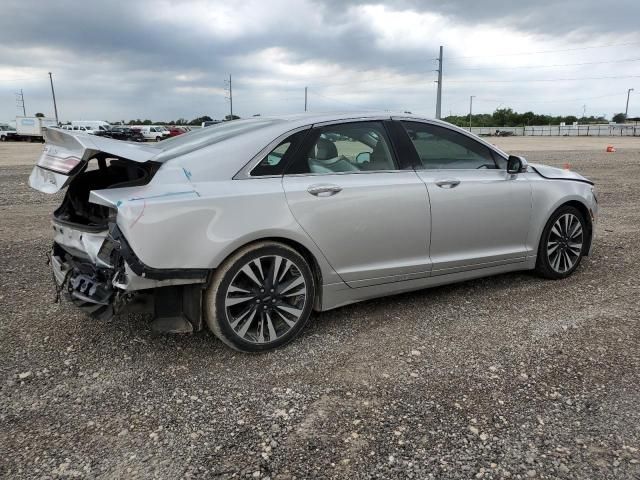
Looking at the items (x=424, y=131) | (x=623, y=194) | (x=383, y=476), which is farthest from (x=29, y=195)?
(x=623, y=194)

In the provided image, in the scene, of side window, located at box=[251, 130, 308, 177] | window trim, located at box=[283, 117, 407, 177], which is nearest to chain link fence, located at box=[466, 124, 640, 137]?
window trim, located at box=[283, 117, 407, 177]

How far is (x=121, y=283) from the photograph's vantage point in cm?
305

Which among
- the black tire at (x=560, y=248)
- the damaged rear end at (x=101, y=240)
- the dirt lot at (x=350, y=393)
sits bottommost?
the dirt lot at (x=350, y=393)

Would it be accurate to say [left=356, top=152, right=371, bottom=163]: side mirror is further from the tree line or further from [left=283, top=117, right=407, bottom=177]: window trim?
the tree line

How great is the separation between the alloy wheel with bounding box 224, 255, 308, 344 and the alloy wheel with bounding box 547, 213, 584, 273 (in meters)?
2.59

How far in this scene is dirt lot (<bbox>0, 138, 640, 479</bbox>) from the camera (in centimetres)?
246

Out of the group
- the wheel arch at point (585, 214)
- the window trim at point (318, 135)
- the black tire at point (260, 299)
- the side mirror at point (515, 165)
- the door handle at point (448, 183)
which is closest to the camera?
the black tire at point (260, 299)

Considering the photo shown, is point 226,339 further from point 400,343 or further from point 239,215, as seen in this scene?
point 400,343

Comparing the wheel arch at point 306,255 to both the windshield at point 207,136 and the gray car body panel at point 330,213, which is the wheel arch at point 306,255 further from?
the windshield at point 207,136

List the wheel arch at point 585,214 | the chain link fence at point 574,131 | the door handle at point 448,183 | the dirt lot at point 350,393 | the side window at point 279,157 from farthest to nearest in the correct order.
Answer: the chain link fence at point 574,131 < the wheel arch at point 585,214 < the door handle at point 448,183 < the side window at point 279,157 < the dirt lot at point 350,393

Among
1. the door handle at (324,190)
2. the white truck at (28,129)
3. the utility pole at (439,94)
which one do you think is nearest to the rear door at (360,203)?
the door handle at (324,190)

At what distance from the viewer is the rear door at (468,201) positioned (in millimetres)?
4055

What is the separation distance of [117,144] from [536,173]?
3.53 m

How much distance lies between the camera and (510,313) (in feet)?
13.7
